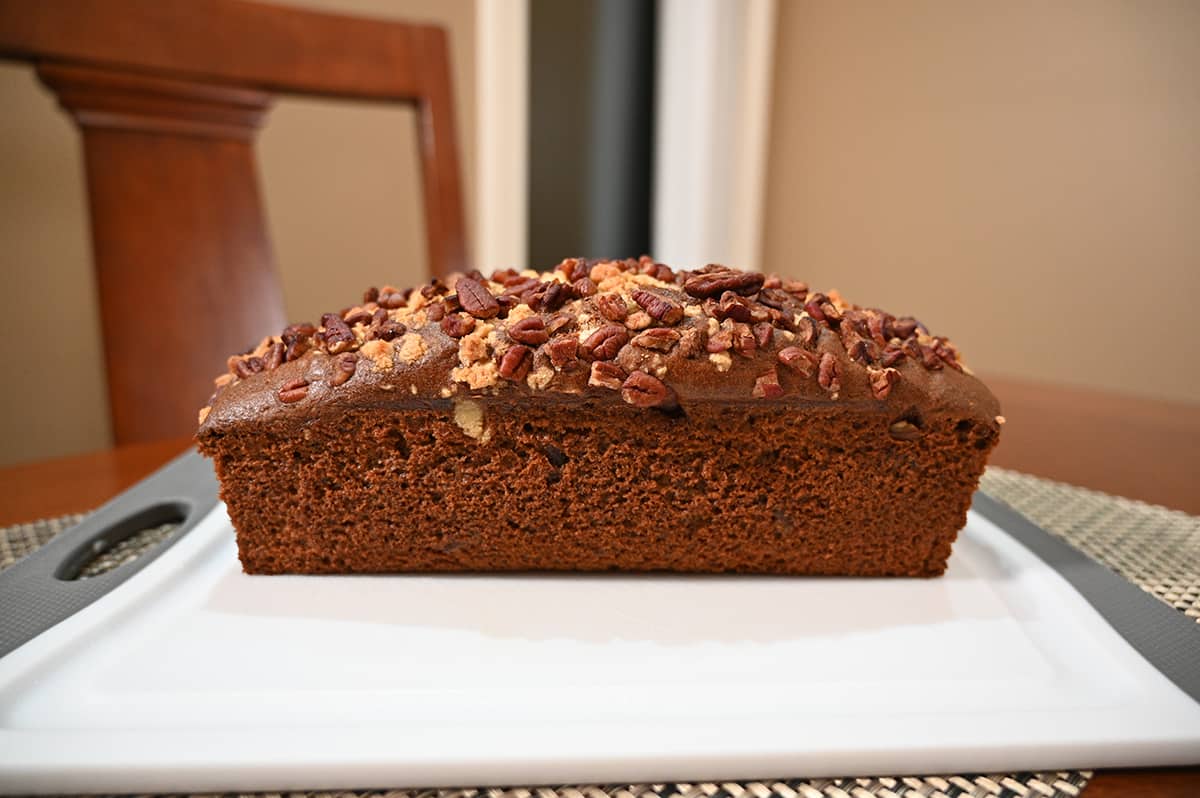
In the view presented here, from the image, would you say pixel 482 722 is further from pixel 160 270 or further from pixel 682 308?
pixel 160 270

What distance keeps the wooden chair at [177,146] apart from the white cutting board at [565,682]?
0.77 meters

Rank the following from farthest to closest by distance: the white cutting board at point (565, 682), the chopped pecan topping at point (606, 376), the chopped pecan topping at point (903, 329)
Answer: the chopped pecan topping at point (903, 329) < the chopped pecan topping at point (606, 376) < the white cutting board at point (565, 682)

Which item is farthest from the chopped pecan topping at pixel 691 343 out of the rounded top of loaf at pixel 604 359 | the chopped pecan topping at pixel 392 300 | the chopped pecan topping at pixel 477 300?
the chopped pecan topping at pixel 392 300

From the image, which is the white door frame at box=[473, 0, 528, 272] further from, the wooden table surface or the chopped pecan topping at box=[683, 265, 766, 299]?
the chopped pecan topping at box=[683, 265, 766, 299]

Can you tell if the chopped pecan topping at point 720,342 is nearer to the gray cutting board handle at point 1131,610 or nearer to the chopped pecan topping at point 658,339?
the chopped pecan topping at point 658,339

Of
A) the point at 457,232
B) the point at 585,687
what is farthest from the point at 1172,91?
the point at 585,687

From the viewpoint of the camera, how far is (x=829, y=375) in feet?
2.70

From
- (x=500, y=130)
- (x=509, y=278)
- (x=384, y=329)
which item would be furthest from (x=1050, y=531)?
(x=500, y=130)

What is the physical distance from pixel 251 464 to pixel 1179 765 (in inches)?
36.5

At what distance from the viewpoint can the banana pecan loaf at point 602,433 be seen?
2.70 ft

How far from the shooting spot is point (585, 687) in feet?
2.24

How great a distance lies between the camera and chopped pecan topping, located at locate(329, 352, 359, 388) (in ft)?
2.71

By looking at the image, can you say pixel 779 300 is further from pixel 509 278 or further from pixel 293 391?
pixel 293 391

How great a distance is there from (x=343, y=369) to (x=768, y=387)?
1.53ft
